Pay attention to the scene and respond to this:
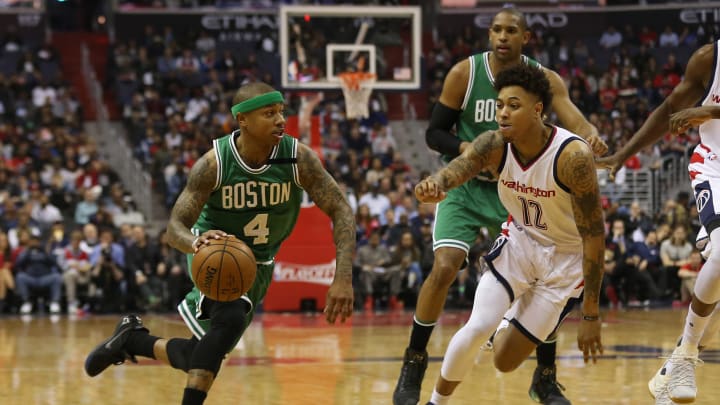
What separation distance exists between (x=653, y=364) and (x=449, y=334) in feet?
10.7

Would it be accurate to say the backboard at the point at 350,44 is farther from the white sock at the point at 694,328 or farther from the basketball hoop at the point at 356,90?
the white sock at the point at 694,328

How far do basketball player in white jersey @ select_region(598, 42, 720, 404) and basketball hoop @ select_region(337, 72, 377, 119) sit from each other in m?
8.60

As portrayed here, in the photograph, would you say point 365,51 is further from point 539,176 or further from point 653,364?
point 539,176

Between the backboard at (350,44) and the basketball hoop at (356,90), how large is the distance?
0.31 ft

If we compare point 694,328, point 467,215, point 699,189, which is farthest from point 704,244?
point 467,215

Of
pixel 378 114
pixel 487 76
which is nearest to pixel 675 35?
pixel 378 114

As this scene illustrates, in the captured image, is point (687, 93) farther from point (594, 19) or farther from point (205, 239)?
point (594, 19)

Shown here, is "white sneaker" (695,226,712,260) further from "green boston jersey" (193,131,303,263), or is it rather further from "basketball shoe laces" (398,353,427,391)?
"green boston jersey" (193,131,303,263)

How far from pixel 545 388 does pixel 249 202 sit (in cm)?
211

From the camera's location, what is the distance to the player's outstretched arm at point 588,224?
5.59m

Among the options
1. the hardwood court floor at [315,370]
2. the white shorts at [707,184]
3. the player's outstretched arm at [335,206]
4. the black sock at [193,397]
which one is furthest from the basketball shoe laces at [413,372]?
the white shorts at [707,184]

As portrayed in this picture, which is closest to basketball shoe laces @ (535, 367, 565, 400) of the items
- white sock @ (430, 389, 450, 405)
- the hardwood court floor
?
the hardwood court floor

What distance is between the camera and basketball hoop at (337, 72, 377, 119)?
49.8 ft

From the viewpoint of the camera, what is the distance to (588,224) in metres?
5.64
